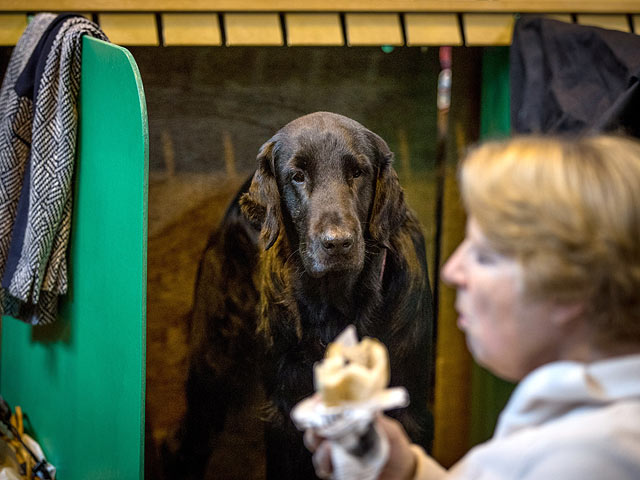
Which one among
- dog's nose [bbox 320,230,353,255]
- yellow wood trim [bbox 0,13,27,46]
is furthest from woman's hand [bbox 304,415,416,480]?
yellow wood trim [bbox 0,13,27,46]

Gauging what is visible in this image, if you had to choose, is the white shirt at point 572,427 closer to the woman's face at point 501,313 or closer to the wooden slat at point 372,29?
the woman's face at point 501,313

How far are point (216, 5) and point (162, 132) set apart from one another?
324 mm

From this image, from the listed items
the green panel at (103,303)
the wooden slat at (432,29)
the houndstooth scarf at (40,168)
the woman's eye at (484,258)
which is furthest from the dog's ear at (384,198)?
the woman's eye at (484,258)

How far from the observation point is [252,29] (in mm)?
1854

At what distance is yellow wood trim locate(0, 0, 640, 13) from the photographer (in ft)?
5.98

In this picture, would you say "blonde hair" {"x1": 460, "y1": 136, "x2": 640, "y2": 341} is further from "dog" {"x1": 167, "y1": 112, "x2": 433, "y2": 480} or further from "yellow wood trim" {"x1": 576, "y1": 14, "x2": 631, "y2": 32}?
"yellow wood trim" {"x1": 576, "y1": 14, "x2": 631, "y2": 32}

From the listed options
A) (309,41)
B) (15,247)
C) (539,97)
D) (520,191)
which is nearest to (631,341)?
(520,191)

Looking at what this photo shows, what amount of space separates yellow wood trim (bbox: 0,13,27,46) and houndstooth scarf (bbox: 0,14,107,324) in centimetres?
6

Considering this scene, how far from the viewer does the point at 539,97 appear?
185 cm

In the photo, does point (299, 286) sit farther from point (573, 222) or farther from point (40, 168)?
point (573, 222)

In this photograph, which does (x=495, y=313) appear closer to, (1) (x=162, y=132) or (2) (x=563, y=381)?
(2) (x=563, y=381)

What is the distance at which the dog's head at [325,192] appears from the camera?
1.67 metres

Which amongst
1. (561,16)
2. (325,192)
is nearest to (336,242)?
(325,192)

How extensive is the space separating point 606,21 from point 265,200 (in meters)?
1.04
